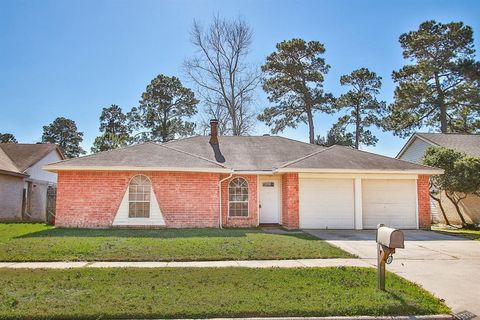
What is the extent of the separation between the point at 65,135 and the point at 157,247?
4952cm

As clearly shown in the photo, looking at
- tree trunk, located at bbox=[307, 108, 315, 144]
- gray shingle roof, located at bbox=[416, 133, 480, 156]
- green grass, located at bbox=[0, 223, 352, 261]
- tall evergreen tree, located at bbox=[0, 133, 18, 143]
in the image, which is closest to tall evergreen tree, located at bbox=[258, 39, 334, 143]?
tree trunk, located at bbox=[307, 108, 315, 144]

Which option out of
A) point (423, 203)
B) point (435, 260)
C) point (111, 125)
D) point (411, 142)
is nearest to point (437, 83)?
point (411, 142)

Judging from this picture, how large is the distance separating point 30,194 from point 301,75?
23.6 metres

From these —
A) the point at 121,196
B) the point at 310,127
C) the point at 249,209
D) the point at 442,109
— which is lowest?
the point at 249,209

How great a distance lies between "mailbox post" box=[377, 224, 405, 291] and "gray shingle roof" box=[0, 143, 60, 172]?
21.9 meters

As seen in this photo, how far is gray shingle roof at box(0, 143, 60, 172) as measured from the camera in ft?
75.9

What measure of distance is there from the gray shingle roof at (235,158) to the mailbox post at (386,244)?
8.96 metres

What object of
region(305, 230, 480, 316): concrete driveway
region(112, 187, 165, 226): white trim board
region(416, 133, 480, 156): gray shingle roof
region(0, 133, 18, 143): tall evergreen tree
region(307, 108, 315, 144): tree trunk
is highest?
region(0, 133, 18, 143): tall evergreen tree

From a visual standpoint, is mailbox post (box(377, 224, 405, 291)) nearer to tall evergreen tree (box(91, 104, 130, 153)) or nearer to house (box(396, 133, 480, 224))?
house (box(396, 133, 480, 224))

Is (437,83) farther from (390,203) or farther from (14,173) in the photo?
(14,173)

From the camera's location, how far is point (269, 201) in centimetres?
1723

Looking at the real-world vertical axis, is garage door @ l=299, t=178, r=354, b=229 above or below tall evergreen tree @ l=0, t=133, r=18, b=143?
below

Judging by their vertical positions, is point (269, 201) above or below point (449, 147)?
below

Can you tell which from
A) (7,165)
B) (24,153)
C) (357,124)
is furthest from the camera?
(357,124)
